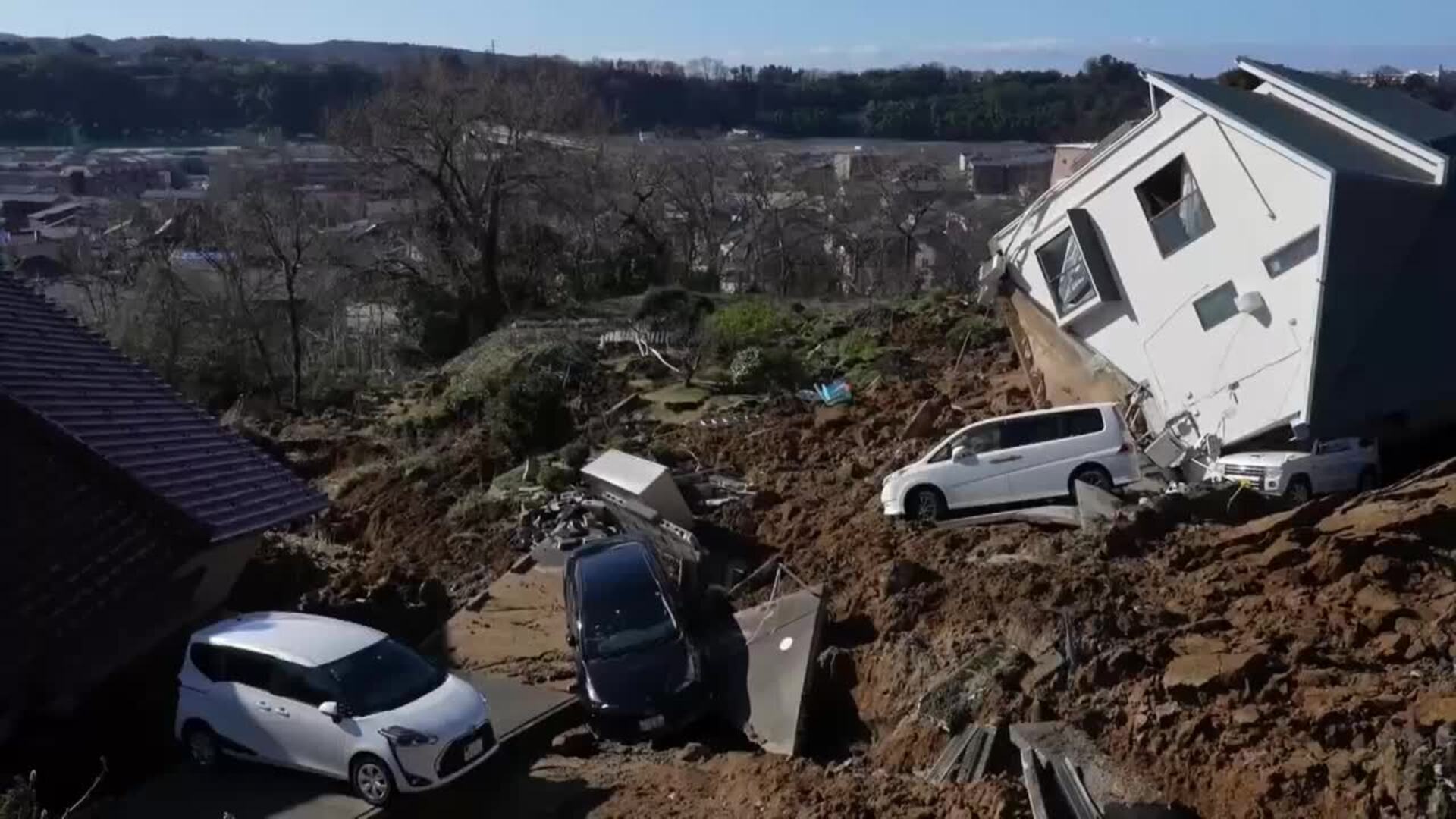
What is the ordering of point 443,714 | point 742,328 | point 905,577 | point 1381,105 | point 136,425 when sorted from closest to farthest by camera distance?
point 443,714 < point 905,577 < point 136,425 < point 1381,105 < point 742,328

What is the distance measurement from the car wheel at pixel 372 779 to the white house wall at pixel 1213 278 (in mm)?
11520

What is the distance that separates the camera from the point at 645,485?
19500 mm

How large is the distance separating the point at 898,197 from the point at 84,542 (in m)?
50.1

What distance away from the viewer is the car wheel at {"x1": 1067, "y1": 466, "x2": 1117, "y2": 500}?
59.3 feet

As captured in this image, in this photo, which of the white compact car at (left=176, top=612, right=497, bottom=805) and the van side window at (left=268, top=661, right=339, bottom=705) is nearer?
the white compact car at (left=176, top=612, right=497, bottom=805)

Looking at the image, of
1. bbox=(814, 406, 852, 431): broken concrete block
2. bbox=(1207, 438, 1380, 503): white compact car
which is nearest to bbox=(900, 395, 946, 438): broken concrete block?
bbox=(814, 406, 852, 431): broken concrete block

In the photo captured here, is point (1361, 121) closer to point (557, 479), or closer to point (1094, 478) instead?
point (1094, 478)

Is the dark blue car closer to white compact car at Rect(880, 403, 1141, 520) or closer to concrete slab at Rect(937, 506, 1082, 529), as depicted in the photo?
white compact car at Rect(880, 403, 1141, 520)

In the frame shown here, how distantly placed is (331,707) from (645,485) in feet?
23.4

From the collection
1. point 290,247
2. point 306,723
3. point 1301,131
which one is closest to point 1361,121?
point 1301,131

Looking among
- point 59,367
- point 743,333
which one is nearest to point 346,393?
point 743,333

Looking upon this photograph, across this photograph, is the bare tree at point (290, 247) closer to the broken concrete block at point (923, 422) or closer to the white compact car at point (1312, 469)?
the broken concrete block at point (923, 422)

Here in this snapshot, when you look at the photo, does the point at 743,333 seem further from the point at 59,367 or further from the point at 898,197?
the point at 898,197

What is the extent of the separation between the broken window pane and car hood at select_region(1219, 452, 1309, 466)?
423cm
